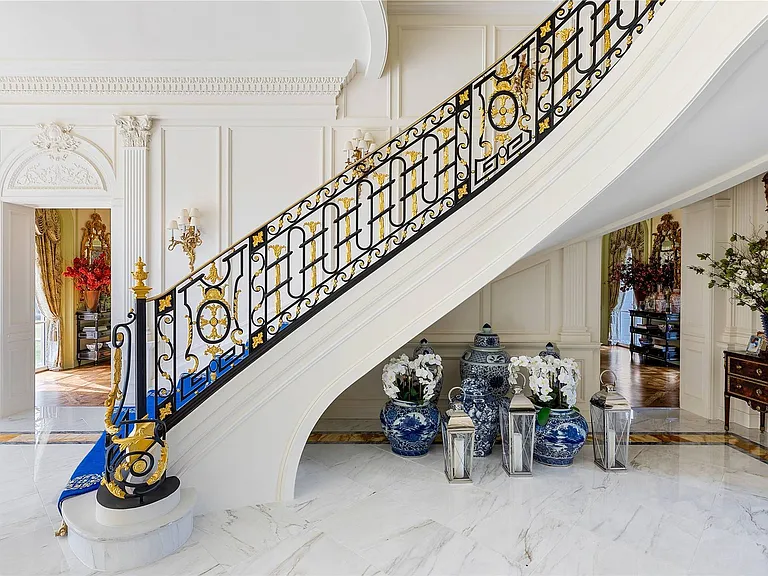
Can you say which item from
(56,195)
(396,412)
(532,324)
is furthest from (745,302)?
(56,195)

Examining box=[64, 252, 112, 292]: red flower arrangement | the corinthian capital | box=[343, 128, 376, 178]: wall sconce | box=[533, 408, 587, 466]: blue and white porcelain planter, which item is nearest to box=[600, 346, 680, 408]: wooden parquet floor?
box=[533, 408, 587, 466]: blue and white porcelain planter

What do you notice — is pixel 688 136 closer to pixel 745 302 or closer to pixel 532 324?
pixel 745 302

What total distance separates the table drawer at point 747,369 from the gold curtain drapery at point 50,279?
9.35 meters

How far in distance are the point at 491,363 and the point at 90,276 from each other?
7.34m

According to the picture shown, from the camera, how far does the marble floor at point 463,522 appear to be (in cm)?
240

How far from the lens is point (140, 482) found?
2680 mm

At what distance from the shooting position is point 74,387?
21.6 ft

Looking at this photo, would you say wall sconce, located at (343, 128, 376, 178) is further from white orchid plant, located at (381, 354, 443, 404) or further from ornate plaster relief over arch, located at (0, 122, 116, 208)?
ornate plaster relief over arch, located at (0, 122, 116, 208)

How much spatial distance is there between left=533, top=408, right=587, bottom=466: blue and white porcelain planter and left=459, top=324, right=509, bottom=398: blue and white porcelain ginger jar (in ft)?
1.59

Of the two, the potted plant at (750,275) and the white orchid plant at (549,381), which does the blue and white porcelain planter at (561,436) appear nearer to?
the white orchid plant at (549,381)

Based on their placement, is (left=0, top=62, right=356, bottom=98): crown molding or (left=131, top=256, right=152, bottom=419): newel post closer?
(left=131, top=256, right=152, bottom=419): newel post

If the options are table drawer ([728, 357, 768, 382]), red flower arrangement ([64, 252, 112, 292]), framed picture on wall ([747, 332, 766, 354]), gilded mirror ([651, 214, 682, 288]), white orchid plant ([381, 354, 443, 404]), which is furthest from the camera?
gilded mirror ([651, 214, 682, 288])

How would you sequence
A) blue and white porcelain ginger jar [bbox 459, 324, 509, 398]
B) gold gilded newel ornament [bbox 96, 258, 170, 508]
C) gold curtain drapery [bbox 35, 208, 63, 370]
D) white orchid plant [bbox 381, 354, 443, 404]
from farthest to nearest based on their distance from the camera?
gold curtain drapery [bbox 35, 208, 63, 370] < blue and white porcelain ginger jar [bbox 459, 324, 509, 398] < white orchid plant [bbox 381, 354, 443, 404] < gold gilded newel ornament [bbox 96, 258, 170, 508]

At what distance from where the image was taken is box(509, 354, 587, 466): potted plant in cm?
361
